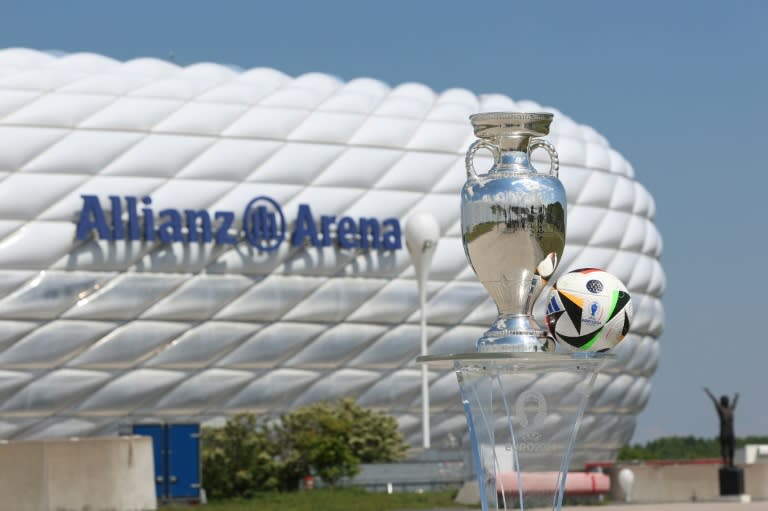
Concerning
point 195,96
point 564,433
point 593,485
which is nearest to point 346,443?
point 593,485

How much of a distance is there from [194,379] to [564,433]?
80.8 ft

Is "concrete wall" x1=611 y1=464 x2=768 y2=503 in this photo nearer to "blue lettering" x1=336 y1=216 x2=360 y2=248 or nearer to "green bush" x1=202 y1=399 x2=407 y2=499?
"green bush" x1=202 y1=399 x2=407 y2=499

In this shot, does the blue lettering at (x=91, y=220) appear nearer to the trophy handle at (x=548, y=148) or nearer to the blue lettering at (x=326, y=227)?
the blue lettering at (x=326, y=227)

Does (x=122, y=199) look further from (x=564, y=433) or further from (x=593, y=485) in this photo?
(x=564, y=433)

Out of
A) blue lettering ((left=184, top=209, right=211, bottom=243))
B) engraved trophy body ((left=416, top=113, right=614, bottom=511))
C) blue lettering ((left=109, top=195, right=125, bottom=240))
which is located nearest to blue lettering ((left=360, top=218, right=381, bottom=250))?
blue lettering ((left=184, top=209, right=211, bottom=243))

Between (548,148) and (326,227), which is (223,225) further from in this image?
(548,148)

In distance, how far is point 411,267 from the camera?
121 ft

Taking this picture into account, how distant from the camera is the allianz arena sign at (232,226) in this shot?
1310 inches

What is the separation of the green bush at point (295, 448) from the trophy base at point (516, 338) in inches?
817

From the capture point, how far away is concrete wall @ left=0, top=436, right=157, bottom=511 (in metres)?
22.9

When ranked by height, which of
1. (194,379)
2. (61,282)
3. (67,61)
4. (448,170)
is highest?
(67,61)

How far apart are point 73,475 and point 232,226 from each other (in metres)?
12.1

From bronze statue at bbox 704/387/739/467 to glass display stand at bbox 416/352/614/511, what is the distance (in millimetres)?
20398

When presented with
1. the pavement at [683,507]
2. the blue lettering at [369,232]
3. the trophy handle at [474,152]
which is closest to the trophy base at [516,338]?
the trophy handle at [474,152]
